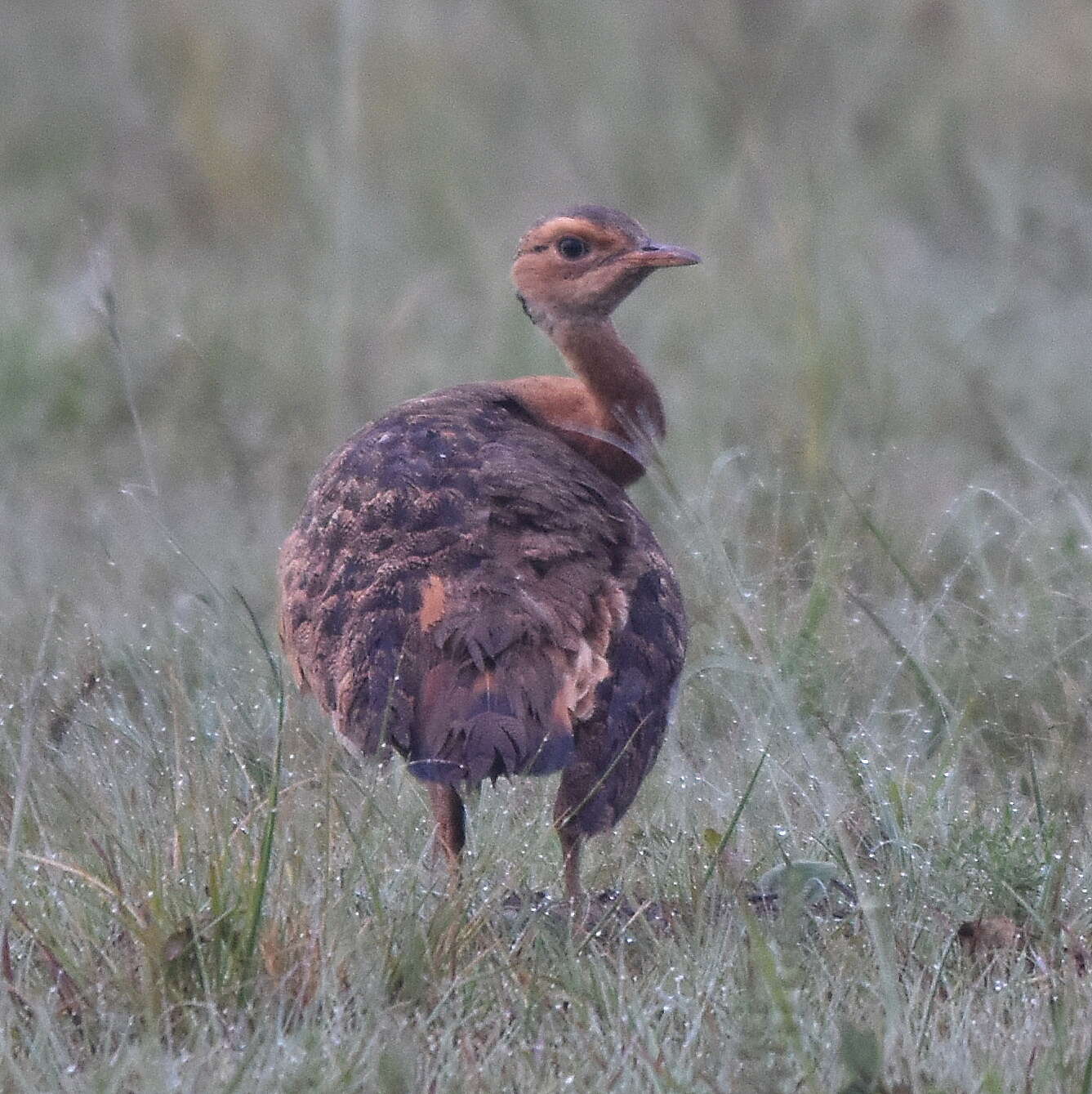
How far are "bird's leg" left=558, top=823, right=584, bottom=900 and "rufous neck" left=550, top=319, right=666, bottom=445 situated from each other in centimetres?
109

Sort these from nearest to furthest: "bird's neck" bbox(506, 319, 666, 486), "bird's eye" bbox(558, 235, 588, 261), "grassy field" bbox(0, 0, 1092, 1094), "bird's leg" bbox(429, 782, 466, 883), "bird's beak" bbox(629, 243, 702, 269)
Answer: "grassy field" bbox(0, 0, 1092, 1094), "bird's leg" bbox(429, 782, 466, 883), "bird's neck" bbox(506, 319, 666, 486), "bird's beak" bbox(629, 243, 702, 269), "bird's eye" bbox(558, 235, 588, 261)

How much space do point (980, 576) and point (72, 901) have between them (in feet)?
7.10

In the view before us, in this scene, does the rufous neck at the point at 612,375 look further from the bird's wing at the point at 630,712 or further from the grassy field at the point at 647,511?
the bird's wing at the point at 630,712

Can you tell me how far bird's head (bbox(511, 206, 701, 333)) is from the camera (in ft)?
12.9

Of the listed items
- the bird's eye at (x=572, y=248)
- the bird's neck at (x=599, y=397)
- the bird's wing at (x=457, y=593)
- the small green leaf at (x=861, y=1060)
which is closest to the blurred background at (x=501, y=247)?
the bird's neck at (x=599, y=397)

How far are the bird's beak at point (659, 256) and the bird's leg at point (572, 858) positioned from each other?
1.38 meters

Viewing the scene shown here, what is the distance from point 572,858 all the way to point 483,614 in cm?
39

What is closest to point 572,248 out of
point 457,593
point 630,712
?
point 457,593

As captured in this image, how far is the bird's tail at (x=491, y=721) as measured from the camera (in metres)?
2.77

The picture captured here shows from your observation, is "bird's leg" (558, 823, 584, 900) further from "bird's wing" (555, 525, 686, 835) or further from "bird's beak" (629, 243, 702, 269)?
"bird's beak" (629, 243, 702, 269)

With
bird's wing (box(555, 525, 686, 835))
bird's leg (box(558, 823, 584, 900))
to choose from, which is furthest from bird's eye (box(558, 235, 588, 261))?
bird's leg (box(558, 823, 584, 900))

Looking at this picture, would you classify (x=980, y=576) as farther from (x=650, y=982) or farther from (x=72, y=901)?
(x=72, y=901)

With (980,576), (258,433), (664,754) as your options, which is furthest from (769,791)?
(258,433)

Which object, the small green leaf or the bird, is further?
the bird
